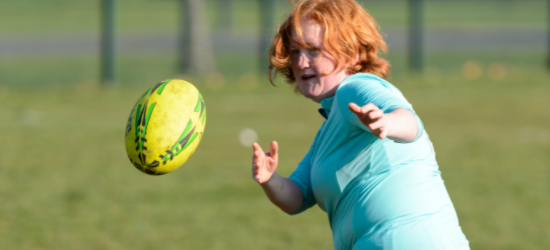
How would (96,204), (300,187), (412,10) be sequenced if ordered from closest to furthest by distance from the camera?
(300,187) → (96,204) → (412,10)

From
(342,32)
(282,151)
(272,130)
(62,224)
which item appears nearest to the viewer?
(342,32)

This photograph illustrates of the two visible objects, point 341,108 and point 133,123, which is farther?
point 133,123

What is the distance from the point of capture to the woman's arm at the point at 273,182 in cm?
313

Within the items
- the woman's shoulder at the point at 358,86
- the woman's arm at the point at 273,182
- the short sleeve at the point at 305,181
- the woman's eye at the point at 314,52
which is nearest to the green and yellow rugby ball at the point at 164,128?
the woman's arm at the point at 273,182

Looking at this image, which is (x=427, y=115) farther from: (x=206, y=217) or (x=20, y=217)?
(x=20, y=217)

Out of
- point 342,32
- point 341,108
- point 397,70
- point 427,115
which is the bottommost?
point 397,70

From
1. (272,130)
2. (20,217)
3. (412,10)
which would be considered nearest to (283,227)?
(20,217)

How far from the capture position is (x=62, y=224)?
5.92 meters

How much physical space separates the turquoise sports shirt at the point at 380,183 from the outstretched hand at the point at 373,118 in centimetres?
14

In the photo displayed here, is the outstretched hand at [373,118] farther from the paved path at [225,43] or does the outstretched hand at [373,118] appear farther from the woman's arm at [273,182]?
the paved path at [225,43]

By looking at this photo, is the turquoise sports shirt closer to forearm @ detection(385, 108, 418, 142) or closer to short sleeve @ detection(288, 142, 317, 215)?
forearm @ detection(385, 108, 418, 142)

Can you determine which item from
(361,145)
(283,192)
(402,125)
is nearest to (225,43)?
(283,192)

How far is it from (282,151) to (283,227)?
9.64 feet

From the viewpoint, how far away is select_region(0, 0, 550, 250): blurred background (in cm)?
583
